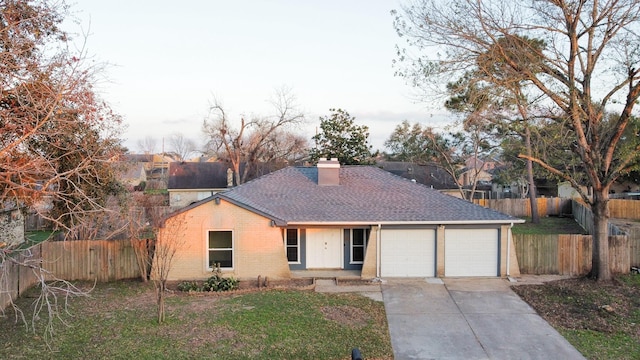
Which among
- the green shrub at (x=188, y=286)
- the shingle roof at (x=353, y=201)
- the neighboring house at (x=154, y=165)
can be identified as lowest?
the green shrub at (x=188, y=286)

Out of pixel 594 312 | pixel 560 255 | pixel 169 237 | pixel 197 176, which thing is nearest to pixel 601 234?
pixel 560 255

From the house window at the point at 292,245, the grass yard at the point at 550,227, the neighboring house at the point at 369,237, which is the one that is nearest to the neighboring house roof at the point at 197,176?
the grass yard at the point at 550,227

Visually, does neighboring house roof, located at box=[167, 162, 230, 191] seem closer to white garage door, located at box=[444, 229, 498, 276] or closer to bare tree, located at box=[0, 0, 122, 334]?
white garage door, located at box=[444, 229, 498, 276]

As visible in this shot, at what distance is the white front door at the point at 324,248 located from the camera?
1945cm

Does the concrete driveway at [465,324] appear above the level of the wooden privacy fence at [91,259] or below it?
below

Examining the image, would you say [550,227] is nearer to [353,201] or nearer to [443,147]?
[443,147]

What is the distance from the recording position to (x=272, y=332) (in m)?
12.0

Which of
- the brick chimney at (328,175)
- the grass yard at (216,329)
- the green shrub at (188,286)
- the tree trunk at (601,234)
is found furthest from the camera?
the brick chimney at (328,175)

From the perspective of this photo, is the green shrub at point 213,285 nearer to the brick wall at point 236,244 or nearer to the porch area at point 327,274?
the brick wall at point 236,244

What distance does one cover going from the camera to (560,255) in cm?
1816

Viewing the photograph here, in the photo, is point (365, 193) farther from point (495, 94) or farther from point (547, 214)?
point (547, 214)

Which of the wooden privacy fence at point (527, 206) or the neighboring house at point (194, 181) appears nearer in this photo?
the wooden privacy fence at point (527, 206)

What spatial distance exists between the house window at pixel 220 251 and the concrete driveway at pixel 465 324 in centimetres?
601

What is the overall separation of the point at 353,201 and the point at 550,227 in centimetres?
1897
